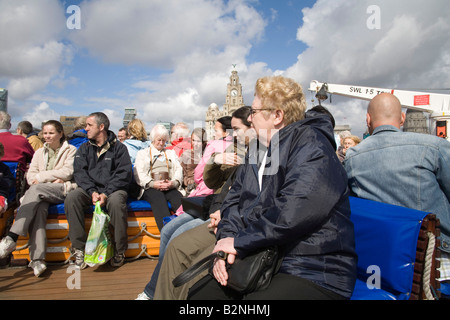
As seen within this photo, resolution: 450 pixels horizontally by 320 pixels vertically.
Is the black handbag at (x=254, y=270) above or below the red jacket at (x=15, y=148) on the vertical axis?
below

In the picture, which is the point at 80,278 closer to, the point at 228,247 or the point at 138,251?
the point at 138,251

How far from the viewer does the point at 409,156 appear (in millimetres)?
1973

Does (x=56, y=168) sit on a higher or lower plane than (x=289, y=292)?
higher

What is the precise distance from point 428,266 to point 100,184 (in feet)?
11.9

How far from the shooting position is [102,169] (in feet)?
13.1

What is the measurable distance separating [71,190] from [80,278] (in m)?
1.13

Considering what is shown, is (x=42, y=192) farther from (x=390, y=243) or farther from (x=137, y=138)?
(x=390, y=243)

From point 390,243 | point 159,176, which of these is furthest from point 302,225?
point 159,176

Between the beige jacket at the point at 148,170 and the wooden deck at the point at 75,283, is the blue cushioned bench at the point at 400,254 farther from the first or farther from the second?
the beige jacket at the point at 148,170

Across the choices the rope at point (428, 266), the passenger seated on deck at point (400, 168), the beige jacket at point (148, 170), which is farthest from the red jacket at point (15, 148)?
the rope at point (428, 266)

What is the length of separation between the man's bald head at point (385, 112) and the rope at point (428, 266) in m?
0.96

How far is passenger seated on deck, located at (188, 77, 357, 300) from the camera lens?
150cm

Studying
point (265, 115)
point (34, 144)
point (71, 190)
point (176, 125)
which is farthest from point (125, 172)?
point (34, 144)

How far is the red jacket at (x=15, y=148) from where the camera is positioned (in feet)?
14.2
